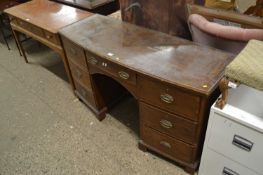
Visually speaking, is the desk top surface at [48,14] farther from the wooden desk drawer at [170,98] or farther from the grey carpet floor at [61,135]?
the wooden desk drawer at [170,98]

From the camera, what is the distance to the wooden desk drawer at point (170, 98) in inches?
44.7

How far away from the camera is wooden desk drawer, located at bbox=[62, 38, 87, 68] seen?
1.60 m

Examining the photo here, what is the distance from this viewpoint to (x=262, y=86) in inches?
35.5

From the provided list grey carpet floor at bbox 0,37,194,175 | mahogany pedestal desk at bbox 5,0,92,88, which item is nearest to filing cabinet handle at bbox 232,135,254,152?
grey carpet floor at bbox 0,37,194,175

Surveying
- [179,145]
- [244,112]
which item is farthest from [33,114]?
[244,112]

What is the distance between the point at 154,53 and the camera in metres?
1.35

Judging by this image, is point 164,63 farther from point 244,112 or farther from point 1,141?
point 1,141

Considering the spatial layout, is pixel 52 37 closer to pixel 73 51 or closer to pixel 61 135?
pixel 73 51

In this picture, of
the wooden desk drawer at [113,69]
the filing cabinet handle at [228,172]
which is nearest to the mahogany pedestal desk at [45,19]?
the wooden desk drawer at [113,69]

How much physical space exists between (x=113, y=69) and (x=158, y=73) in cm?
32

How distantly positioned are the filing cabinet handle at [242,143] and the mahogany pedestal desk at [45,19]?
4.63 feet

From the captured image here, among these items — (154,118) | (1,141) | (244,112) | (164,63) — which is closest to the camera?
(244,112)

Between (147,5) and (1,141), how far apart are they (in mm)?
1540

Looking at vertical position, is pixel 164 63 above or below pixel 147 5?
below
